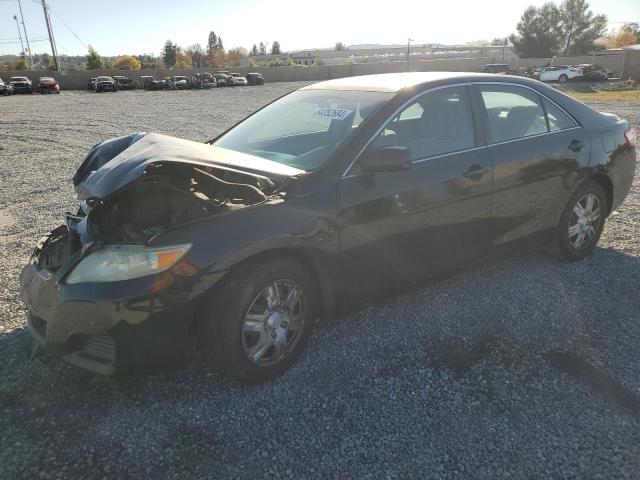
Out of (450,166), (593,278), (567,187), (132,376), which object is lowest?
(593,278)

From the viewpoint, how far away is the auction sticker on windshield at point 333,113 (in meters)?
3.54

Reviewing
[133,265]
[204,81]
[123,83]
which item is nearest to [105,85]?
[123,83]

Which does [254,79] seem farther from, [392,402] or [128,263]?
[392,402]

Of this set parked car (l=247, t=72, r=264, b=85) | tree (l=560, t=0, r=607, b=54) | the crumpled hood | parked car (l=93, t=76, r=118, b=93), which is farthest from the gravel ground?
tree (l=560, t=0, r=607, b=54)

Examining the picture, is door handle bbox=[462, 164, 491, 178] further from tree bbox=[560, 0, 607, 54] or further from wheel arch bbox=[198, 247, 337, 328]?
tree bbox=[560, 0, 607, 54]

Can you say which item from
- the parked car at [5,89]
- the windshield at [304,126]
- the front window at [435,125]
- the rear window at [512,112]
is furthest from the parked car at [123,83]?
the front window at [435,125]

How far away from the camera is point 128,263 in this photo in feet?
8.32

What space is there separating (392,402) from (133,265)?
61.9 inches

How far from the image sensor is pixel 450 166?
3.55 m

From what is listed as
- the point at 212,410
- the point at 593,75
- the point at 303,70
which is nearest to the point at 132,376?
the point at 212,410

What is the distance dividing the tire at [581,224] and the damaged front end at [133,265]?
291cm

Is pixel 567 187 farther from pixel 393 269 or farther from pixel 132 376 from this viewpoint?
pixel 132 376

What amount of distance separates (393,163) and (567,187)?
82.6 inches

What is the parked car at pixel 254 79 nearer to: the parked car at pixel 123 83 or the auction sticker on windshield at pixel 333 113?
the parked car at pixel 123 83
